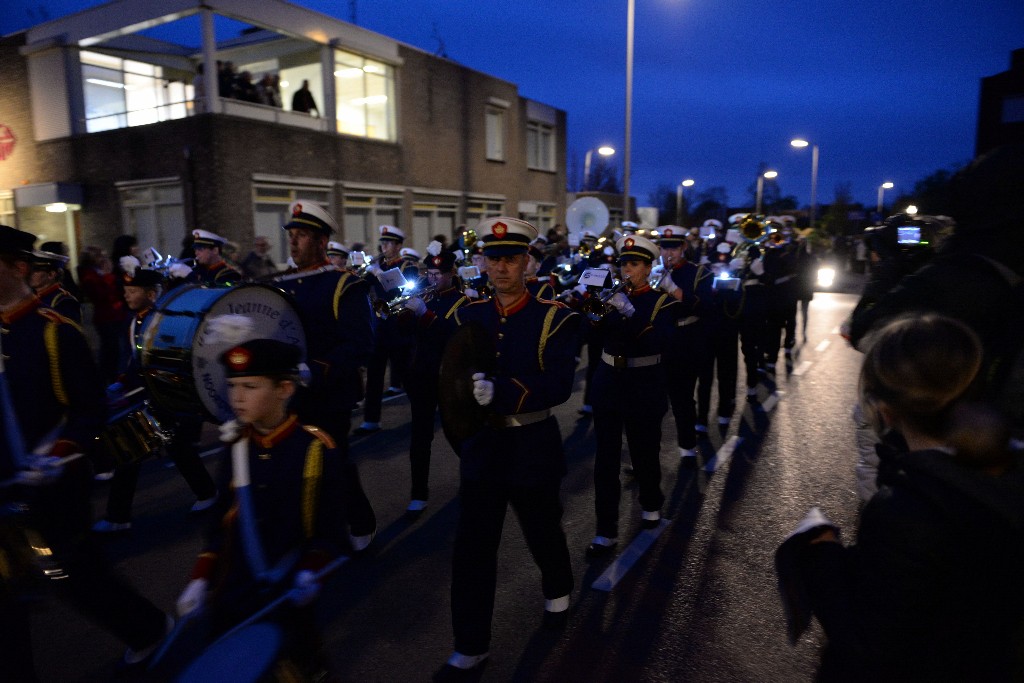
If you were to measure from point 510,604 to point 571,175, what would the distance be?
5986 centimetres

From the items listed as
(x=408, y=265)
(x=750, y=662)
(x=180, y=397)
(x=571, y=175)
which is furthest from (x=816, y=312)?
(x=571, y=175)

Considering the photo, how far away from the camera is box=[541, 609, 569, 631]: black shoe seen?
379 centimetres

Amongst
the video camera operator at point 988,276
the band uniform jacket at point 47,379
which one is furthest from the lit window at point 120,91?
the video camera operator at point 988,276

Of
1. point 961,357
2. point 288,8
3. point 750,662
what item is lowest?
point 750,662

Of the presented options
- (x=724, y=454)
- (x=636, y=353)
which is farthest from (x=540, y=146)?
(x=636, y=353)

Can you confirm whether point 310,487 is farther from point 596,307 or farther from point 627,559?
point 627,559

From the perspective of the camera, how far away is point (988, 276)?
264 cm

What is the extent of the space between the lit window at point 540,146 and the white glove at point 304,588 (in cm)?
2653

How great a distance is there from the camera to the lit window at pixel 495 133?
24.9m

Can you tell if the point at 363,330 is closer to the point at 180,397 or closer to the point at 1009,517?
the point at 180,397

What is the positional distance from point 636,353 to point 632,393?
308 mm

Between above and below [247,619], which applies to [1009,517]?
above

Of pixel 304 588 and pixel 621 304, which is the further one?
pixel 621 304

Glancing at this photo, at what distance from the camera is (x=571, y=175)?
61.3m
